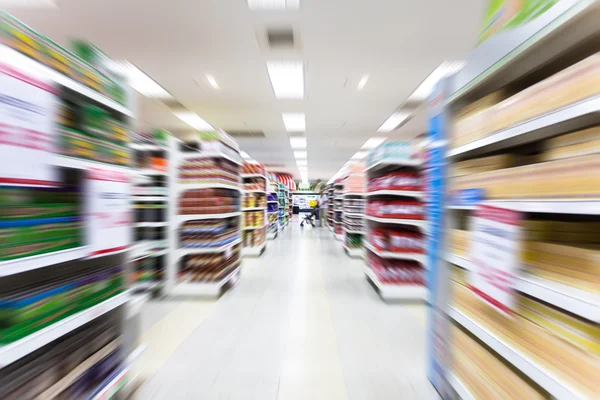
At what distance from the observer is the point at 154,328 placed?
97.6 inches

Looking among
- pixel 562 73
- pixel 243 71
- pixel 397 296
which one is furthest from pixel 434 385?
pixel 243 71

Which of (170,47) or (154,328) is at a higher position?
(170,47)

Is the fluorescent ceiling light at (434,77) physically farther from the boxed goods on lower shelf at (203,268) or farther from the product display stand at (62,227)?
the product display stand at (62,227)

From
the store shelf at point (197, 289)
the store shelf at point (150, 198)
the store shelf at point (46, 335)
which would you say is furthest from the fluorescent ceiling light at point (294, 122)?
the store shelf at point (46, 335)

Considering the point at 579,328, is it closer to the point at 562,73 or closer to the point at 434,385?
the point at 562,73

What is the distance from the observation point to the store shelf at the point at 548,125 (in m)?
0.84

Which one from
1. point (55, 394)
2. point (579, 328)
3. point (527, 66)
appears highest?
point (527, 66)

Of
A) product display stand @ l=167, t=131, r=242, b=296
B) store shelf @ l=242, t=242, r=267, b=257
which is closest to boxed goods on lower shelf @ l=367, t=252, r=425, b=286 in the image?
product display stand @ l=167, t=131, r=242, b=296

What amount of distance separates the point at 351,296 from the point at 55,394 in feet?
9.42

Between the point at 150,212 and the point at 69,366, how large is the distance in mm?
2325

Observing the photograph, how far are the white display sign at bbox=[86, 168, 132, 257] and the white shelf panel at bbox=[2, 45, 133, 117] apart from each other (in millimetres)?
346

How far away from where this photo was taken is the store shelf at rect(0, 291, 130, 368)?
3.00 feet

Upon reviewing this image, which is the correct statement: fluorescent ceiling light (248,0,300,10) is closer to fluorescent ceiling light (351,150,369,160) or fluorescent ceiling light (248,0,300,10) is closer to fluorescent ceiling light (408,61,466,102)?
fluorescent ceiling light (408,61,466,102)

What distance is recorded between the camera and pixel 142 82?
5.37 metres
